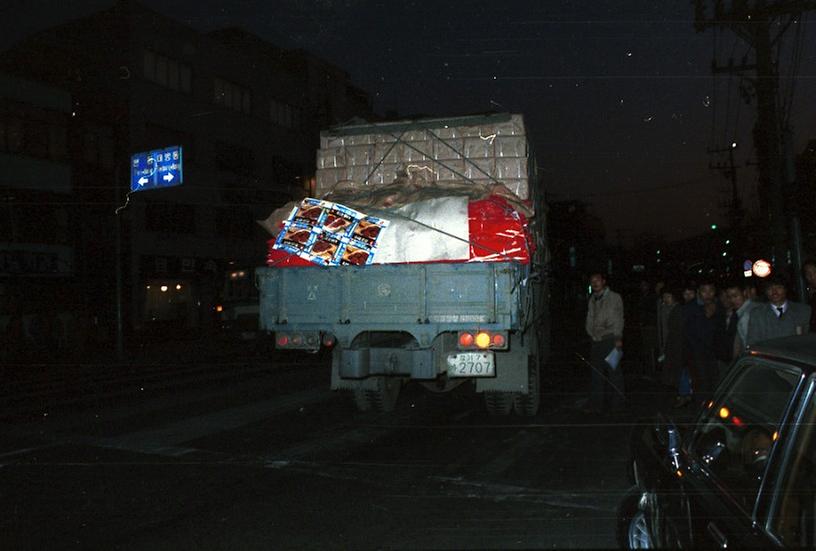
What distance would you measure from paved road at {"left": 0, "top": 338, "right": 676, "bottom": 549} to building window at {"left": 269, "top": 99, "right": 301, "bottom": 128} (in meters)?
36.5

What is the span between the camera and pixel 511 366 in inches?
338

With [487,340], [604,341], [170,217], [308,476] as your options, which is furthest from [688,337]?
[170,217]

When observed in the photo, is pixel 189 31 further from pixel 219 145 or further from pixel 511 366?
pixel 511 366

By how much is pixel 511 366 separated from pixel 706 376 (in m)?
2.46

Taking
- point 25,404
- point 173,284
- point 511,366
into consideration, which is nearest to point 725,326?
point 511,366

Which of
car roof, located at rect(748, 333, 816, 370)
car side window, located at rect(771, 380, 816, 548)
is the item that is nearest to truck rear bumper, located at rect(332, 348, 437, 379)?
car roof, located at rect(748, 333, 816, 370)

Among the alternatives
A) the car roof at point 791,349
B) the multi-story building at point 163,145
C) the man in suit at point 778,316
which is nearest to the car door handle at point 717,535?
the car roof at point 791,349

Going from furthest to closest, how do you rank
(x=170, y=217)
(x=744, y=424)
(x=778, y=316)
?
(x=170, y=217), (x=778, y=316), (x=744, y=424)

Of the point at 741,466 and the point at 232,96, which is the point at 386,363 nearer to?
the point at 741,466

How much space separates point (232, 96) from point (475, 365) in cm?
3624

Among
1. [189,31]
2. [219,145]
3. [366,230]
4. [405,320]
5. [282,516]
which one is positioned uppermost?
[189,31]

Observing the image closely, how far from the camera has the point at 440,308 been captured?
8086 millimetres

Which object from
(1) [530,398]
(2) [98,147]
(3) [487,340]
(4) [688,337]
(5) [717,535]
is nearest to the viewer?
(5) [717,535]

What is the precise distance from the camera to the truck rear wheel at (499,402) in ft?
29.4
